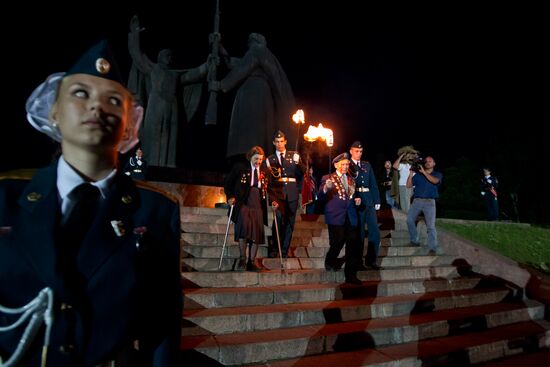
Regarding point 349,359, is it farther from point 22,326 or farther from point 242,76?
point 242,76

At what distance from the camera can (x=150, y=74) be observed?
45.8ft

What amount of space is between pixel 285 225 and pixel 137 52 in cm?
964

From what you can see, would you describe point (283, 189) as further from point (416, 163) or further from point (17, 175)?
point (17, 175)

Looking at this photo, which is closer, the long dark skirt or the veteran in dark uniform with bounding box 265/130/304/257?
the long dark skirt

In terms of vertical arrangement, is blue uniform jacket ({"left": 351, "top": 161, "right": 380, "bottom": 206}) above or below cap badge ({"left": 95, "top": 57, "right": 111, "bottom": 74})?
above

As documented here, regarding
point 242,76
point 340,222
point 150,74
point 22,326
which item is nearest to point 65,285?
point 22,326

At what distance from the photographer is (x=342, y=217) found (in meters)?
7.22

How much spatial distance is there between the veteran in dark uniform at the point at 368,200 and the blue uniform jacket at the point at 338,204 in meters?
0.45

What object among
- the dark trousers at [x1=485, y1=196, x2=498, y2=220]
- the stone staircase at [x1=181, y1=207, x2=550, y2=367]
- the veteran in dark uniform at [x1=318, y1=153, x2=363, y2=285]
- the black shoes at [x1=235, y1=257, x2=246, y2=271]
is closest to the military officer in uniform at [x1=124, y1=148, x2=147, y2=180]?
the stone staircase at [x1=181, y1=207, x2=550, y2=367]

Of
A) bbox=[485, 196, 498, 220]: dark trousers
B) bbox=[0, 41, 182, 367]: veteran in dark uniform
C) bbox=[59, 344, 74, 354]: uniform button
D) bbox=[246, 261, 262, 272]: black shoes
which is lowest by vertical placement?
bbox=[59, 344, 74, 354]: uniform button

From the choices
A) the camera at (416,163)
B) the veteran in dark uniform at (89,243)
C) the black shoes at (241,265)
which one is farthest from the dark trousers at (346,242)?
the veteran in dark uniform at (89,243)

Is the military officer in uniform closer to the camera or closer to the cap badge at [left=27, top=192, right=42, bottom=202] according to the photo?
the camera

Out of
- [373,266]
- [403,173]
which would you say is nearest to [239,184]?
[373,266]

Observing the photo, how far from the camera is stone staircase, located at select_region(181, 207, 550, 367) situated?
4.70 meters
